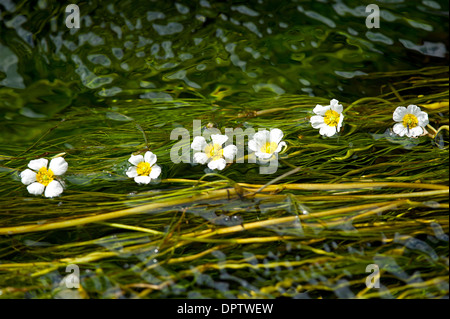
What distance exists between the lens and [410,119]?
135cm

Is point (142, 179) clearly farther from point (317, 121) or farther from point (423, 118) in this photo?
point (423, 118)

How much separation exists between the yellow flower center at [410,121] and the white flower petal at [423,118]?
0.01 m

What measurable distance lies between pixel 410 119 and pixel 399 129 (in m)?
0.05

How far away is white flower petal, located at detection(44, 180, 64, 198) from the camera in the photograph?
1.33m

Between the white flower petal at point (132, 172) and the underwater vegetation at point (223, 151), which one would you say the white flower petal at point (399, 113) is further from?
the white flower petal at point (132, 172)

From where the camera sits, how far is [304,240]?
4.12ft

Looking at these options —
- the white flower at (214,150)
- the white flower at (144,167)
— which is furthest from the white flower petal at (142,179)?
the white flower at (214,150)

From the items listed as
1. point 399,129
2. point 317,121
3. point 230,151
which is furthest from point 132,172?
point 399,129

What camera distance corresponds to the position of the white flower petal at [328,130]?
1368 mm

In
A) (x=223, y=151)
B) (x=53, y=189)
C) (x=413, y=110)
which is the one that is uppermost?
(x=413, y=110)

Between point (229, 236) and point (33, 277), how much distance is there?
65 cm

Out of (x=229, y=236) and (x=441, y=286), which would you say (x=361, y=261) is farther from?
(x=229, y=236)

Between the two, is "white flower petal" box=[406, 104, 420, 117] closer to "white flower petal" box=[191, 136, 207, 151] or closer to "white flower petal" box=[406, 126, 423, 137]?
"white flower petal" box=[406, 126, 423, 137]

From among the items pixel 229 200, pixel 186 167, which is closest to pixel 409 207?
pixel 229 200
